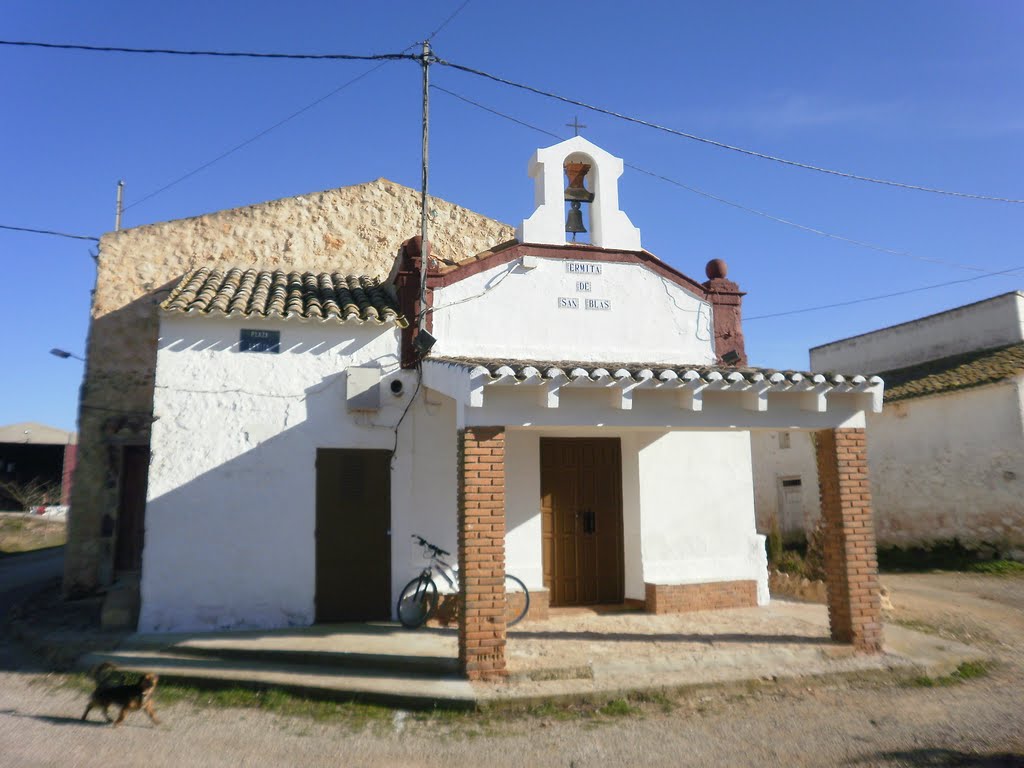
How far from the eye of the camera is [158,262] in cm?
1095

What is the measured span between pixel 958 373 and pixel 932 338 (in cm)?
327

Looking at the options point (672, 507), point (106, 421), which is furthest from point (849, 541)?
point (106, 421)

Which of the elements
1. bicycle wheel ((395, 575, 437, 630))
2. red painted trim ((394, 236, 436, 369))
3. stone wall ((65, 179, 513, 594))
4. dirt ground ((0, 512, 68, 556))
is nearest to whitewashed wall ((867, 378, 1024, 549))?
stone wall ((65, 179, 513, 594))

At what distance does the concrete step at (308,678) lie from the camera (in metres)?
6.09

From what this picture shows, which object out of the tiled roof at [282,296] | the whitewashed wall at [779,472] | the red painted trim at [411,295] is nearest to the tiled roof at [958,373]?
the whitewashed wall at [779,472]

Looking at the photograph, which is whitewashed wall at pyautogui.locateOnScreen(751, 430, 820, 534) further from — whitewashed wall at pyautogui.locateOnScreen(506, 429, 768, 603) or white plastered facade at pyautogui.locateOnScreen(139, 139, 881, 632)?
white plastered facade at pyautogui.locateOnScreen(139, 139, 881, 632)

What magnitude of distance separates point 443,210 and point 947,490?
39.8 feet

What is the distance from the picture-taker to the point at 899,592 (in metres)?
11.4

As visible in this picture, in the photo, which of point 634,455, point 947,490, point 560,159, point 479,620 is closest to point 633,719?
point 479,620

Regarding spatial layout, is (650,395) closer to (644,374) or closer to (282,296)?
(644,374)

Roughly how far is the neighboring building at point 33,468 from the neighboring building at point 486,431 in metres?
21.1

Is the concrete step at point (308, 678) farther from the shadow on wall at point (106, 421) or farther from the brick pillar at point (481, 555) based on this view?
the shadow on wall at point (106, 421)

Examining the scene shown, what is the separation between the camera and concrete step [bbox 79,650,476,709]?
609 cm

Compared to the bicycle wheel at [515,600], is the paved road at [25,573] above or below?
below
